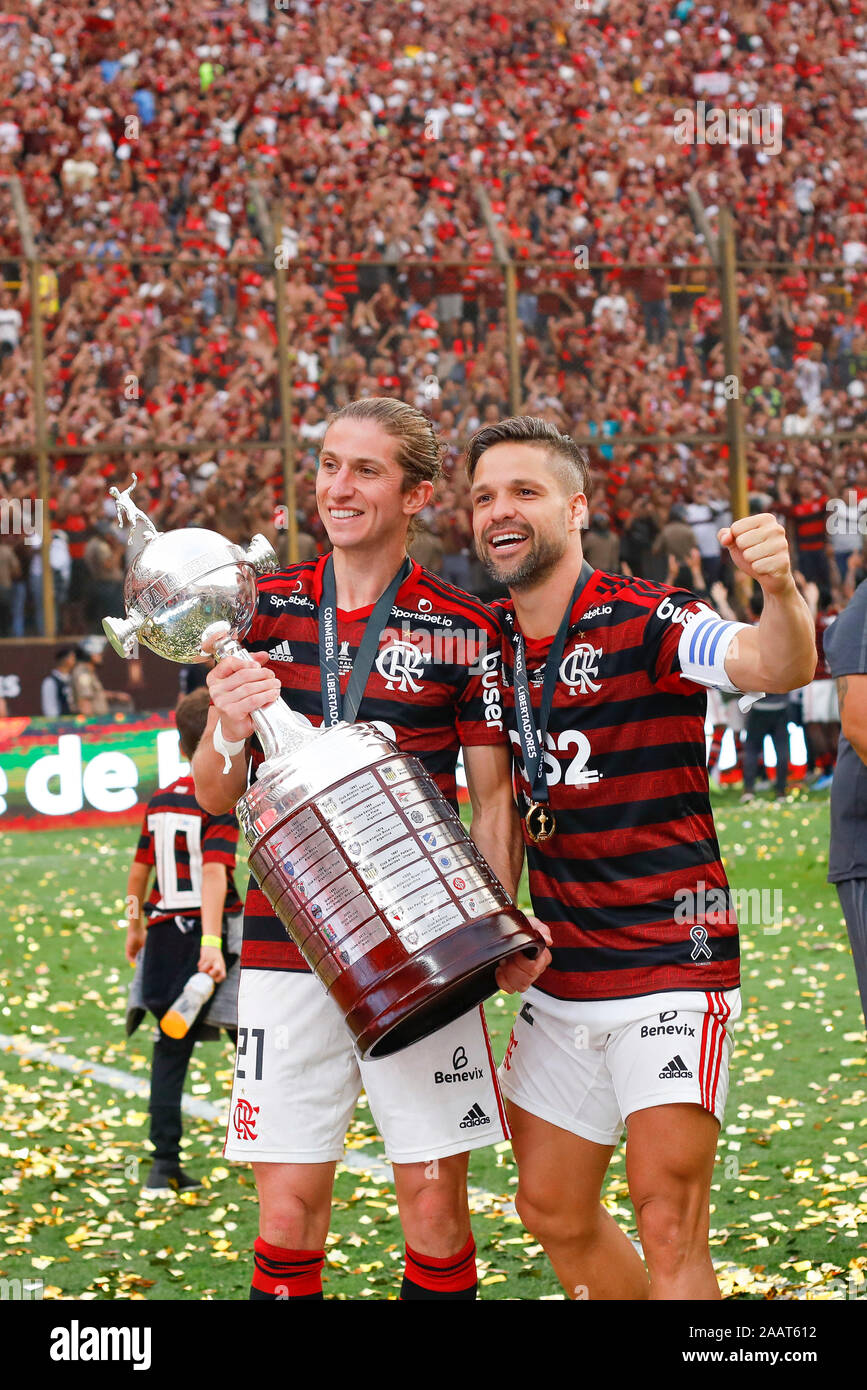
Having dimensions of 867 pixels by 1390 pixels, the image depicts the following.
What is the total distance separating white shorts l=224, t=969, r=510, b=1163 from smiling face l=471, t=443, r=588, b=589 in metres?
0.91

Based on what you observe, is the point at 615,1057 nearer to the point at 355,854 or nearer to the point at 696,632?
the point at 355,854

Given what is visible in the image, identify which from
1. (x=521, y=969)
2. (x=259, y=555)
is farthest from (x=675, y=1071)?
(x=259, y=555)

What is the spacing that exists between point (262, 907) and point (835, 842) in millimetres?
1344

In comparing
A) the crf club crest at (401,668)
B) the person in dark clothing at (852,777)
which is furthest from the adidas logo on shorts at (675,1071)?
the crf club crest at (401,668)

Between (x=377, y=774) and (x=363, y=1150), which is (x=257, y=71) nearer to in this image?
(x=363, y=1150)

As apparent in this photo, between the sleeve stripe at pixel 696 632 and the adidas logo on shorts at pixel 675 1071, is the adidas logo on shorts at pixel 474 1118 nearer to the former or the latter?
the adidas logo on shorts at pixel 675 1071

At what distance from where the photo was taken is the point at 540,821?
315 cm

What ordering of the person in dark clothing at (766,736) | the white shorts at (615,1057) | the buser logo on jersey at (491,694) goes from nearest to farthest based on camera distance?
1. the white shorts at (615,1057)
2. the buser logo on jersey at (491,694)
3. the person in dark clothing at (766,736)

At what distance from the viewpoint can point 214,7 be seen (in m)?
19.2

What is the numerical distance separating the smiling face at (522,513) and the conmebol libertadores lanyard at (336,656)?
232 millimetres

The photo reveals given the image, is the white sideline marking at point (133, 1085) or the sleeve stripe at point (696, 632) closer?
the sleeve stripe at point (696, 632)

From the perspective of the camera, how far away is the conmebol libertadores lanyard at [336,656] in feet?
10.4

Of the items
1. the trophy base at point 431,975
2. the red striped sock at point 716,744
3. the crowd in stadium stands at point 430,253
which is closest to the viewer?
the trophy base at point 431,975

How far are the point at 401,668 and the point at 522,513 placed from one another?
0.40 m
